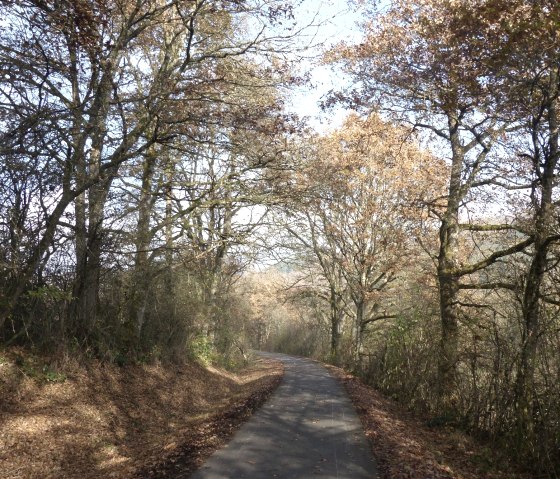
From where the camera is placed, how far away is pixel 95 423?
9.30 metres

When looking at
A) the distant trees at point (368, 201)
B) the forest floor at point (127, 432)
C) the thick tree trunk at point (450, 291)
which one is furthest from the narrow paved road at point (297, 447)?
the distant trees at point (368, 201)

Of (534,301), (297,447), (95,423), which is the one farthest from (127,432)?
(534,301)

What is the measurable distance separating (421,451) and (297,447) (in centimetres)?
209

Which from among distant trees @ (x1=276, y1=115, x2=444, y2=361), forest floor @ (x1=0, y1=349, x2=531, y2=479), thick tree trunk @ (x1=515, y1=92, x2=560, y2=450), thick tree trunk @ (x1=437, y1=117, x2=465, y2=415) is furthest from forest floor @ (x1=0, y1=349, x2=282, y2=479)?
distant trees @ (x1=276, y1=115, x2=444, y2=361)

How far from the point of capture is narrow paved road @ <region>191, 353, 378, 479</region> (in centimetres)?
633

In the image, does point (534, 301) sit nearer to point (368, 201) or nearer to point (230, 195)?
point (230, 195)

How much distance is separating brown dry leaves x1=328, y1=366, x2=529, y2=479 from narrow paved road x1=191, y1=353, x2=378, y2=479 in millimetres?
274

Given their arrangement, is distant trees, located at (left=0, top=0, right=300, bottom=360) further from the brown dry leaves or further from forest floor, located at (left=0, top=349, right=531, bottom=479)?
the brown dry leaves

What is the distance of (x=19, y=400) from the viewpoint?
846cm

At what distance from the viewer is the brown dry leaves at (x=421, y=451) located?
657 centimetres

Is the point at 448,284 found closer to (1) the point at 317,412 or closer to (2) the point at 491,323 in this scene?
(2) the point at 491,323

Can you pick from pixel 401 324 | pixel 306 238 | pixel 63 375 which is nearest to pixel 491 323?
pixel 401 324

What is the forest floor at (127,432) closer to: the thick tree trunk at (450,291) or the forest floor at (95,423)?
the forest floor at (95,423)

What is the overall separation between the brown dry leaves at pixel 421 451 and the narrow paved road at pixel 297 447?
0.27m
